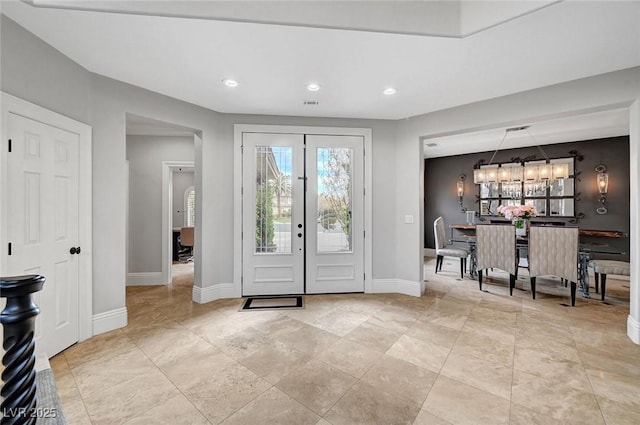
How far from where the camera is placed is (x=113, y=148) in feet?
9.32

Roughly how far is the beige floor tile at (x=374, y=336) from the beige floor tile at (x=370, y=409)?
605 millimetres

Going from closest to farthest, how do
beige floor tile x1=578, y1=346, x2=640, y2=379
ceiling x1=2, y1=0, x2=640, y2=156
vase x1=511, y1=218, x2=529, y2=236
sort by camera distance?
ceiling x1=2, y1=0, x2=640, y2=156, beige floor tile x1=578, y1=346, x2=640, y2=379, vase x1=511, y1=218, x2=529, y2=236

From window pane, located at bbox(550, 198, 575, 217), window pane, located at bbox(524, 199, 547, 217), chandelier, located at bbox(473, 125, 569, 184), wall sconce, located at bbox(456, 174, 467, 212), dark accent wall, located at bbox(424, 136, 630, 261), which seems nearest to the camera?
chandelier, located at bbox(473, 125, 569, 184)

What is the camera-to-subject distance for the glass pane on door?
3.87m

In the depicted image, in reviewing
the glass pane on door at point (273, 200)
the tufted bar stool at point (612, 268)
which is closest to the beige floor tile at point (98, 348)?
the glass pane on door at point (273, 200)

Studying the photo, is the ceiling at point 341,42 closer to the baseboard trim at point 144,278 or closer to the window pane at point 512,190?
the baseboard trim at point 144,278

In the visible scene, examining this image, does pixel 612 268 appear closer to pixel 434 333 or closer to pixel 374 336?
pixel 434 333

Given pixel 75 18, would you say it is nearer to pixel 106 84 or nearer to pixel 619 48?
pixel 106 84

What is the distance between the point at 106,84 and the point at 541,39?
3.98 metres

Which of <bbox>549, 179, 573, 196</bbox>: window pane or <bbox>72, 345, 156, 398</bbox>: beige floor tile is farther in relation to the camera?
<bbox>549, 179, 573, 196</bbox>: window pane

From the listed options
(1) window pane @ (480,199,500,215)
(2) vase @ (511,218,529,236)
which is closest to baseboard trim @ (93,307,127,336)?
(2) vase @ (511,218,529,236)

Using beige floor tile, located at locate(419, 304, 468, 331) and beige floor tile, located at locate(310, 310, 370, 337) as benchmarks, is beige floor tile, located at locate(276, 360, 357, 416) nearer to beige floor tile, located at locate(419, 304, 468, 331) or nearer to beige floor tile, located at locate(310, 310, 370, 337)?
beige floor tile, located at locate(310, 310, 370, 337)

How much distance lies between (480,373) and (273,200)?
299 centimetres

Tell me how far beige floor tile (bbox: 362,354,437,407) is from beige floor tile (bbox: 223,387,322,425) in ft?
1.76
